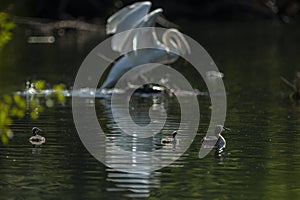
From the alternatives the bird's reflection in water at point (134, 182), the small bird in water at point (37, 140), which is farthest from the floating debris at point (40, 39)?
the bird's reflection in water at point (134, 182)

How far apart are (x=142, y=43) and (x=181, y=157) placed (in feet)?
35.0

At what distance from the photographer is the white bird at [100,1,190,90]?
24562 millimetres

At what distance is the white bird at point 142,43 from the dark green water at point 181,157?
3.75 feet

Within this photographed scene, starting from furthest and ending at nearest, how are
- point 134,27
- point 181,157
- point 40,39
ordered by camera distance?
point 40,39 → point 134,27 → point 181,157

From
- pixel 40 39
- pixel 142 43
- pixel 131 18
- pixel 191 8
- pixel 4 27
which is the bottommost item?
pixel 40 39

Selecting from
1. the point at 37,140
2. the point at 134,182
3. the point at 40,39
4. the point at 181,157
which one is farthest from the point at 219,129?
the point at 40,39

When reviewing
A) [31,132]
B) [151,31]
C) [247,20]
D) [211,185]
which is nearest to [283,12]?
[247,20]

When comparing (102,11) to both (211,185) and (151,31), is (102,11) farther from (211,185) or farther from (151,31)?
(211,185)

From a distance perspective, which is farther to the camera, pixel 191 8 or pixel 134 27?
pixel 191 8

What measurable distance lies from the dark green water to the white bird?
1143mm

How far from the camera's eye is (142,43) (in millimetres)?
24781

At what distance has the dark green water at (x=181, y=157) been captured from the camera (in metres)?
11.9

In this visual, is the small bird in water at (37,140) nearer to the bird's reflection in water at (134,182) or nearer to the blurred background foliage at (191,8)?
the bird's reflection in water at (134,182)

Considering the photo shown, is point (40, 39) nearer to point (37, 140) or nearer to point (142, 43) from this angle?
point (142, 43)
